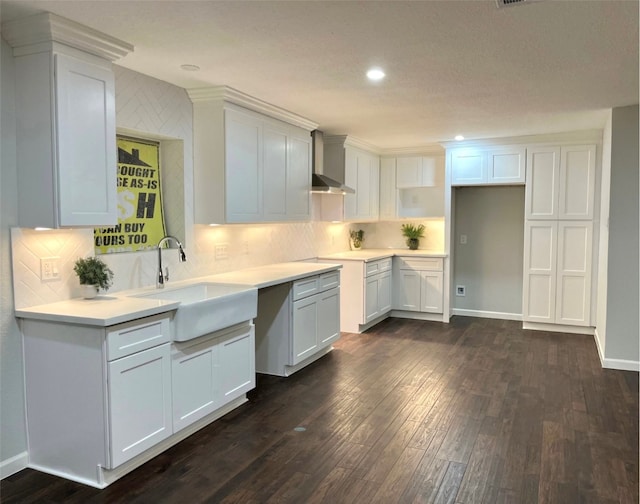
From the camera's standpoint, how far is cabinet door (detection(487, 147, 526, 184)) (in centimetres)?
596

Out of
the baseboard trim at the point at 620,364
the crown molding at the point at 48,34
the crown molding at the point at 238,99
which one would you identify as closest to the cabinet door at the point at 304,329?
the crown molding at the point at 238,99

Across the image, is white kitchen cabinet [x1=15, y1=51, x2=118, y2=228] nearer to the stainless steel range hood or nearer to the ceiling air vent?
the ceiling air vent

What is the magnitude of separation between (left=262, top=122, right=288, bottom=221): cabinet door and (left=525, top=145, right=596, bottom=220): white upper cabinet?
3.09m

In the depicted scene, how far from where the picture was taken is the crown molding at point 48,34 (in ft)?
8.10

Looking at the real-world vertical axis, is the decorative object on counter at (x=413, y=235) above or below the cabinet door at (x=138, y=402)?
above

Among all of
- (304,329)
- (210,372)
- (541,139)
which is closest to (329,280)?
(304,329)

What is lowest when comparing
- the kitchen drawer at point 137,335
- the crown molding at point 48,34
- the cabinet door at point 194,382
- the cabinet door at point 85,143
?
the cabinet door at point 194,382

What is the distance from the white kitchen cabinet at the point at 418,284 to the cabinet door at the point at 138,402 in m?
4.29

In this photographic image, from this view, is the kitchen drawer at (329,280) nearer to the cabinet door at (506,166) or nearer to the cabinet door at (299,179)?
the cabinet door at (299,179)

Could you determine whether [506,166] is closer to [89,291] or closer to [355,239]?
[355,239]

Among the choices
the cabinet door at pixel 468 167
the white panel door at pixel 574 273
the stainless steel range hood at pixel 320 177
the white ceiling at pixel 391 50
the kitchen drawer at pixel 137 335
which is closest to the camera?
the white ceiling at pixel 391 50

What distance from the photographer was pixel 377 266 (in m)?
6.11

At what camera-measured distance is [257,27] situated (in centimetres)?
258

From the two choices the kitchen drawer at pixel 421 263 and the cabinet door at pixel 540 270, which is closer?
the cabinet door at pixel 540 270
